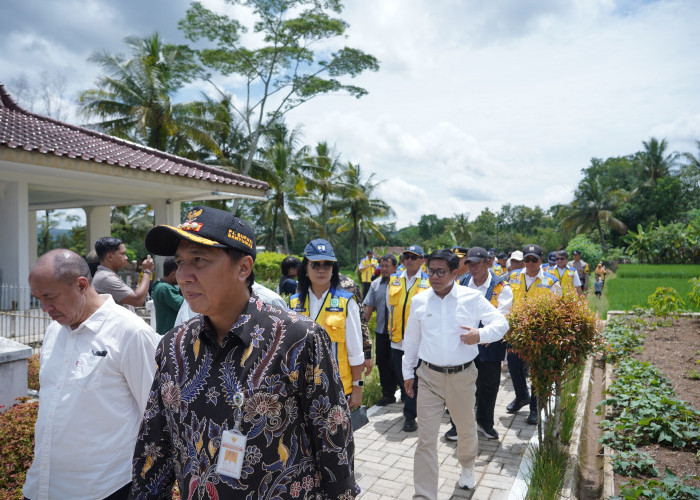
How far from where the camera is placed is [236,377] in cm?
167

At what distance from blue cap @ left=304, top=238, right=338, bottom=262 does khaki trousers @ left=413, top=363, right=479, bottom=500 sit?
1.26 metres

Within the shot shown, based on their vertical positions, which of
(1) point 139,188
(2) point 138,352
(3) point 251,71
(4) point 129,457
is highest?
(3) point 251,71

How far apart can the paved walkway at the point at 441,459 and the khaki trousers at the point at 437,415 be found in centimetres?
33

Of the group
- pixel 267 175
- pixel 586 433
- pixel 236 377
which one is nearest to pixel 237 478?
pixel 236 377

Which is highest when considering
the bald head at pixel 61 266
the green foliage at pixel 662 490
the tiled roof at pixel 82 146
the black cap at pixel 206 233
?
the tiled roof at pixel 82 146

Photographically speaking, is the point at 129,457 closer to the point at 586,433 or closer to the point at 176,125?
the point at 586,433

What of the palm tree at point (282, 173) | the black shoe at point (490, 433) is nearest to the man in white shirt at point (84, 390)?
the black shoe at point (490, 433)

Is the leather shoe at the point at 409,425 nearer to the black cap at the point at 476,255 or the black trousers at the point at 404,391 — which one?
the black trousers at the point at 404,391

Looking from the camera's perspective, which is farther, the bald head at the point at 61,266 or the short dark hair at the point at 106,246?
the short dark hair at the point at 106,246

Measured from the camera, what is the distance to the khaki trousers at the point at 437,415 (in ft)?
13.0

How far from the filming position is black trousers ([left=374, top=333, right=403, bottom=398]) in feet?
23.0

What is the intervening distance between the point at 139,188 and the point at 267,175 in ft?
40.1

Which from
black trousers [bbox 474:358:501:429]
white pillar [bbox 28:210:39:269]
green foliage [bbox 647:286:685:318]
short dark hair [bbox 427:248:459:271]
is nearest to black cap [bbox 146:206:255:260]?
short dark hair [bbox 427:248:459:271]

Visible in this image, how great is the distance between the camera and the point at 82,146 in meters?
10.1
